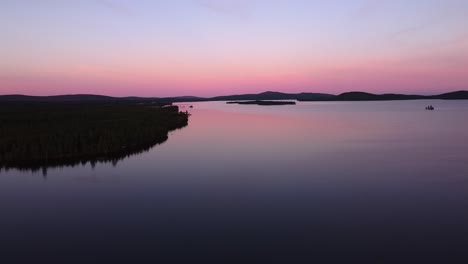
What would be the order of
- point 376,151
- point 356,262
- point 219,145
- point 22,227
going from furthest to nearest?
point 219,145 < point 376,151 < point 22,227 < point 356,262

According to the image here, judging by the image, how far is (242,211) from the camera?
10594 mm

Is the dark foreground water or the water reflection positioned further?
the water reflection

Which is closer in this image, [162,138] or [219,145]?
[219,145]

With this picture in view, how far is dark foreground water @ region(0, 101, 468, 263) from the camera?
7.98 metres

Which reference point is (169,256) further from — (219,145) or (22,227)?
(219,145)

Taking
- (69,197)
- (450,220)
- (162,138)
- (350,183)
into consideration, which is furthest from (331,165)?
(162,138)

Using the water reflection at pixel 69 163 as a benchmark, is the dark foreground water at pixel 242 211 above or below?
below

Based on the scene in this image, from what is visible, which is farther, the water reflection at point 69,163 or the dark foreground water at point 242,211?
the water reflection at point 69,163

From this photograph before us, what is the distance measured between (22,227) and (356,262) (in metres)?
8.14

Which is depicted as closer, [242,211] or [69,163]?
[242,211]

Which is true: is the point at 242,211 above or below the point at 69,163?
below

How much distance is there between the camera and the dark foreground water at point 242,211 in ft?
26.2

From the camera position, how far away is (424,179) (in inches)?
559

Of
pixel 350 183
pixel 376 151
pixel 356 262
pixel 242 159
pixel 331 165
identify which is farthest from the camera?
pixel 376 151
